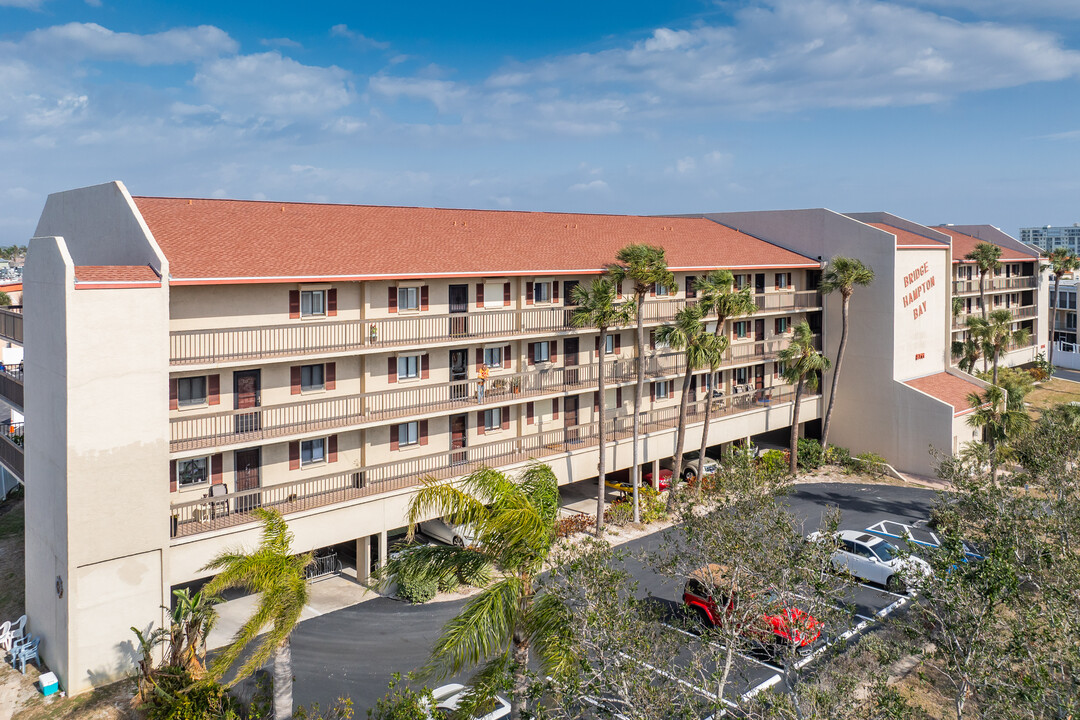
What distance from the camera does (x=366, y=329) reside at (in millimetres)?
29797

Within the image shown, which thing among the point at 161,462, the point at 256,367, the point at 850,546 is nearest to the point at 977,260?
the point at 850,546

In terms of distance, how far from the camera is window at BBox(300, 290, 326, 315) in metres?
28.8

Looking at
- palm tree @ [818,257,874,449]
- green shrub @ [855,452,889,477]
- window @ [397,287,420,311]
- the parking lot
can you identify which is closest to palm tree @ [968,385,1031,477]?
green shrub @ [855,452,889,477]

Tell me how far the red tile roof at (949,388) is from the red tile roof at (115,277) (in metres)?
37.9

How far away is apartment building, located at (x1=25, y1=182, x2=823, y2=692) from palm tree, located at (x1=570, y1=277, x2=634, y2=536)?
132cm

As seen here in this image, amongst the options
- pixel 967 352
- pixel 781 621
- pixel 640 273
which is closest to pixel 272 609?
pixel 781 621

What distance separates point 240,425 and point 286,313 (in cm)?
413

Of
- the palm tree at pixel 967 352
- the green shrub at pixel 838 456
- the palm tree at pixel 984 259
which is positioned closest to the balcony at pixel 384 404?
the green shrub at pixel 838 456

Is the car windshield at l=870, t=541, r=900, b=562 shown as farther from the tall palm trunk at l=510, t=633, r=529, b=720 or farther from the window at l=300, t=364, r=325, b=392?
the window at l=300, t=364, r=325, b=392

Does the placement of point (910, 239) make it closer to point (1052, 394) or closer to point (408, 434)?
point (1052, 394)

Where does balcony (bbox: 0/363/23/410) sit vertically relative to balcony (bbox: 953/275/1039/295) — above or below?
below

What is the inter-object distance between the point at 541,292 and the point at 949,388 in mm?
25198

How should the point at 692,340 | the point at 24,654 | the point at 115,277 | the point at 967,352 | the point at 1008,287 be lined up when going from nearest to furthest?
the point at 115,277 < the point at 24,654 < the point at 692,340 < the point at 967,352 < the point at 1008,287

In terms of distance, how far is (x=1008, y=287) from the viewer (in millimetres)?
65125
